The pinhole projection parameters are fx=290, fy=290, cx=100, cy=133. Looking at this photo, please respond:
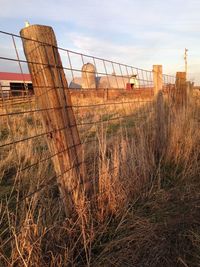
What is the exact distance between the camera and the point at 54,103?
2.31m

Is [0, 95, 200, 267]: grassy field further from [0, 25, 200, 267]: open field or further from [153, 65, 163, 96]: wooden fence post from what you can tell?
[153, 65, 163, 96]: wooden fence post

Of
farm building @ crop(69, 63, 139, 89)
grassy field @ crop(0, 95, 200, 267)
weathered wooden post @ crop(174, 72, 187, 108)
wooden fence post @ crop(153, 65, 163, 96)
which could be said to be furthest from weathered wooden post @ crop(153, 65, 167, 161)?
weathered wooden post @ crop(174, 72, 187, 108)

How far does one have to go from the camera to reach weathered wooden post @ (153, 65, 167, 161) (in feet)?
14.5

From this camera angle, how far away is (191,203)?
9.87ft

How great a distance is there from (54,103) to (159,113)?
281 centimetres

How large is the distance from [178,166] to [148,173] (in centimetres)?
76

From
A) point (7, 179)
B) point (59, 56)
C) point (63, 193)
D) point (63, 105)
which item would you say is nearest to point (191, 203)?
point (63, 193)

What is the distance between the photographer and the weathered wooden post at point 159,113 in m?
4.41

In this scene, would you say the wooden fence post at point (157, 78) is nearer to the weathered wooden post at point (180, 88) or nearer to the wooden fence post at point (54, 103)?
the weathered wooden post at point (180, 88)

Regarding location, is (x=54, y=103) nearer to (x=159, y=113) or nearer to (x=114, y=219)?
(x=114, y=219)

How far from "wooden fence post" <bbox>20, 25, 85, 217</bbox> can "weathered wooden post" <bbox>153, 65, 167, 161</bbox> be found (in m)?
2.13

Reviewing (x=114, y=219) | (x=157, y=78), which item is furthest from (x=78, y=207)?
(x=157, y=78)

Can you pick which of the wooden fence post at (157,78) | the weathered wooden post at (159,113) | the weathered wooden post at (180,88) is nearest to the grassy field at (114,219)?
the weathered wooden post at (159,113)

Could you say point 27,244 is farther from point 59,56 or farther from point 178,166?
point 178,166
